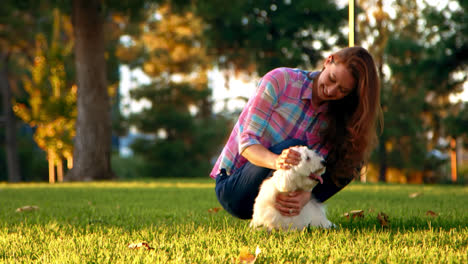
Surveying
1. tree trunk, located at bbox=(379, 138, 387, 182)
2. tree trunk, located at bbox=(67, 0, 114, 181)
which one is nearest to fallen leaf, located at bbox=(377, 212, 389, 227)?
tree trunk, located at bbox=(67, 0, 114, 181)

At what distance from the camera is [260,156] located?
2900 mm

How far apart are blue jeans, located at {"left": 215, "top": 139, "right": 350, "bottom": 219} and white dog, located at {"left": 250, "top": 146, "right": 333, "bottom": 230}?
130mm

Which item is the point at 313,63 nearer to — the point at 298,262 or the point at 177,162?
the point at 177,162

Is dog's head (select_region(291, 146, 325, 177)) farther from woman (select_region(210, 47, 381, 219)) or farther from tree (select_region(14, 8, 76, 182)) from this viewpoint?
tree (select_region(14, 8, 76, 182))

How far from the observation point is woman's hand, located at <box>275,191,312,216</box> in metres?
2.87

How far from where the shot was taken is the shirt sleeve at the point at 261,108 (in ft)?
10.0

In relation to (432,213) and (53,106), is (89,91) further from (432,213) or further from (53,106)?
(432,213)

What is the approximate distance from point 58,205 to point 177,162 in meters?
14.8

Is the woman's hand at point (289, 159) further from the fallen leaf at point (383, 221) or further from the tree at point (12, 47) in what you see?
the tree at point (12, 47)

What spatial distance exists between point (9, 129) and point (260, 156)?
19554 mm

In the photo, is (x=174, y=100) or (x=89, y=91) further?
(x=174, y=100)

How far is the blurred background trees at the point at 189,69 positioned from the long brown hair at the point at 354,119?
33.0 feet

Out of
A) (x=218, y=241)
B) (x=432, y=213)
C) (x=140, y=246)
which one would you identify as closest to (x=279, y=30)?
(x=432, y=213)

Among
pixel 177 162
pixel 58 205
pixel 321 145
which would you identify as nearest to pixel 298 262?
pixel 321 145
